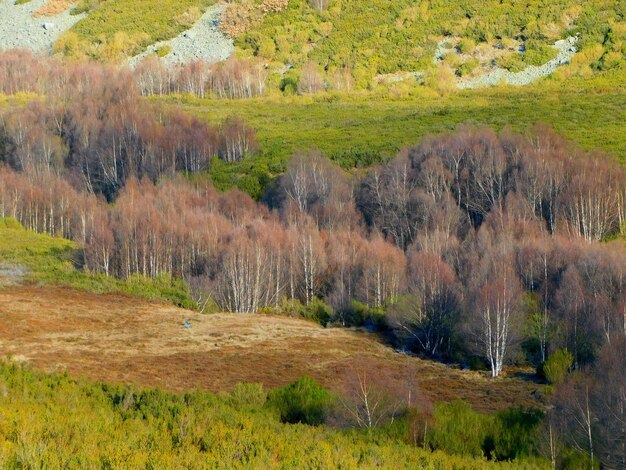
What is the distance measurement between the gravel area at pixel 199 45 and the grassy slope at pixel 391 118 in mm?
25909

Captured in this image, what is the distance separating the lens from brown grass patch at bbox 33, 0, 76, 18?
153750 millimetres

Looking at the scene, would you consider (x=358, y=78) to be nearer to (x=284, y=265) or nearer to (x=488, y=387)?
(x=284, y=265)

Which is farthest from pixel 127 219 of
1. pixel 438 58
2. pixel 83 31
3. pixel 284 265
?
pixel 83 31

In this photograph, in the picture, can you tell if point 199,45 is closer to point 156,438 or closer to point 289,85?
point 289,85

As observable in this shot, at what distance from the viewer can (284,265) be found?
5388 cm

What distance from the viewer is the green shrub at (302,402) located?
2488cm

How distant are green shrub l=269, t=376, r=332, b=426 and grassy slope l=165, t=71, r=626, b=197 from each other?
4690 centimetres

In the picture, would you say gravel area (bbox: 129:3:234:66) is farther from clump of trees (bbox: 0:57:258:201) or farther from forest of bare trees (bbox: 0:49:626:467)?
forest of bare trees (bbox: 0:49:626:467)

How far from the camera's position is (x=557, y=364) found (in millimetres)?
34156

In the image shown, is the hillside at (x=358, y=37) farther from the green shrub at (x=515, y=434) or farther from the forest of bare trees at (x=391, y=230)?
the green shrub at (x=515, y=434)

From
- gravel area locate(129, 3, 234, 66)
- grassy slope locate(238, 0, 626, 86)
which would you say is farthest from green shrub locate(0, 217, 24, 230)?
gravel area locate(129, 3, 234, 66)

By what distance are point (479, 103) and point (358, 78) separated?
24.5m

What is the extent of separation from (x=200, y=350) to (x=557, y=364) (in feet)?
52.7

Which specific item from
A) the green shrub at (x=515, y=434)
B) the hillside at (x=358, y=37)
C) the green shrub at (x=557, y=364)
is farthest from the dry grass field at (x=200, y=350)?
the hillside at (x=358, y=37)
